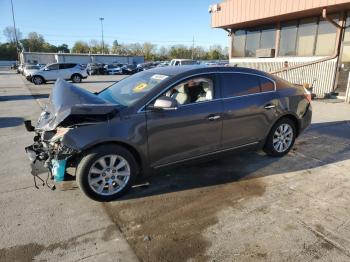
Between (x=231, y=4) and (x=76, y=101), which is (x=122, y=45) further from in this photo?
(x=76, y=101)

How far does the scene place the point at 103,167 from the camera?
355 cm

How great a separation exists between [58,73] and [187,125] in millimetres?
21478

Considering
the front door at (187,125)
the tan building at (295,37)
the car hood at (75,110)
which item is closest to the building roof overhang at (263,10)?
the tan building at (295,37)

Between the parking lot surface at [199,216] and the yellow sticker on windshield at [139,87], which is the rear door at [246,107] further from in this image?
the yellow sticker on windshield at [139,87]

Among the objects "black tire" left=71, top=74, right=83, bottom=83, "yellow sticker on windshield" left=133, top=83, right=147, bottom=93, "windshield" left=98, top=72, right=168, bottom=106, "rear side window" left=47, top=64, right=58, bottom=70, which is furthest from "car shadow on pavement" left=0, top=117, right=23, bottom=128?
"black tire" left=71, top=74, right=83, bottom=83

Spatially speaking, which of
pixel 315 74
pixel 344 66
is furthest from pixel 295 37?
pixel 344 66

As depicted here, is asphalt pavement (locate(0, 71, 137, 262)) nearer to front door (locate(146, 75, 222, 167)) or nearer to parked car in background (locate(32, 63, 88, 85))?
front door (locate(146, 75, 222, 167))

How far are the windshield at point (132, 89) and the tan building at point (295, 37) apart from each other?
32.3 ft

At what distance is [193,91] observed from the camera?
412 centimetres

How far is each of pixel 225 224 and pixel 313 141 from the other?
384 cm

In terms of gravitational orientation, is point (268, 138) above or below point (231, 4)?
below

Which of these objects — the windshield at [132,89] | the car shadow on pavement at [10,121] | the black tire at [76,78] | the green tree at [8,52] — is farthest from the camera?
the green tree at [8,52]

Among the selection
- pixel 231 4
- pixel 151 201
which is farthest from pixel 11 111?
pixel 231 4

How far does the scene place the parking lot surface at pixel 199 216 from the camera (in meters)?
2.79
